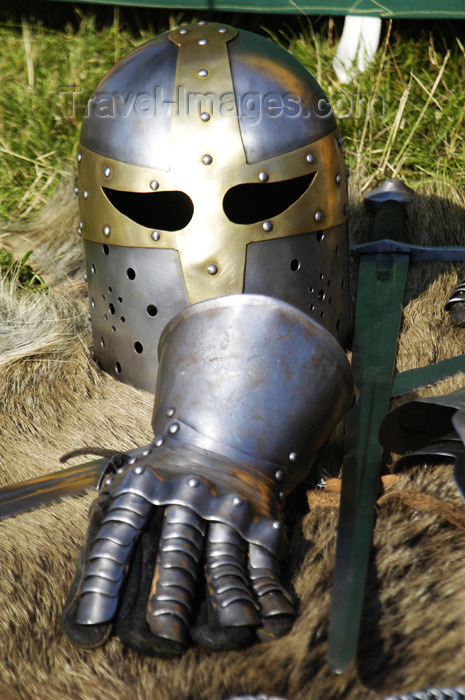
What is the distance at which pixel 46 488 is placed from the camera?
4.95 ft

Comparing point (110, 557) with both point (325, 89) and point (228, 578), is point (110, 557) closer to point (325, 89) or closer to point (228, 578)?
point (228, 578)

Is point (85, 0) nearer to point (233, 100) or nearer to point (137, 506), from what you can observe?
point (233, 100)

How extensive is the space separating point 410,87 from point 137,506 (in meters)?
2.44

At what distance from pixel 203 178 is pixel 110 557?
86 cm

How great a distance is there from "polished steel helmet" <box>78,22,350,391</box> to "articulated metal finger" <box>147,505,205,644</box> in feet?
2.14

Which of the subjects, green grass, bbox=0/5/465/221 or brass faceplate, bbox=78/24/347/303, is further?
green grass, bbox=0/5/465/221

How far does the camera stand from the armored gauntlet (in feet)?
3.79

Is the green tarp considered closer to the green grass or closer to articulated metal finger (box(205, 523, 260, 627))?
the green grass

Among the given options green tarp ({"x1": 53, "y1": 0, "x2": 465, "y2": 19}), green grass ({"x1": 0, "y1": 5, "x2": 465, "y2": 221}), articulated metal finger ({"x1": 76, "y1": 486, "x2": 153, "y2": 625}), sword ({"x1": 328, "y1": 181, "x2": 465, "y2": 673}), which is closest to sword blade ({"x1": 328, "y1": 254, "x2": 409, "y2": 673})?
sword ({"x1": 328, "y1": 181, "x2": 465, "y2": 673})

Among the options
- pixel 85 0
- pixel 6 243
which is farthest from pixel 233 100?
pixel 85 0

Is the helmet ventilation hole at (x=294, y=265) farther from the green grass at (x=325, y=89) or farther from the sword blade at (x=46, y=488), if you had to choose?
the green grass at (x=325, y=89)

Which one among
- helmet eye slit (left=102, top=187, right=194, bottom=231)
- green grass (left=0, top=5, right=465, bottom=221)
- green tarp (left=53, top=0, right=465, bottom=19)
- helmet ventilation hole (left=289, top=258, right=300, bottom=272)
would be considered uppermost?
green tarp (left=53, top=0, right=465, bottom=19)

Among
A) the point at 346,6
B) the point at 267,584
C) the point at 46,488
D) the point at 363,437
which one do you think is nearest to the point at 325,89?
the point at 346,6

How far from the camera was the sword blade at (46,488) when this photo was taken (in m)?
1.47
